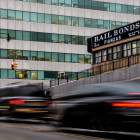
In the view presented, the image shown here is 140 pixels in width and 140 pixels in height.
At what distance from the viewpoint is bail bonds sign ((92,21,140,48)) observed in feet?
109

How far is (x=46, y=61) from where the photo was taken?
57.1 meters

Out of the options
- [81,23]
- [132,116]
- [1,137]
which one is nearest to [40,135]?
[1,137]

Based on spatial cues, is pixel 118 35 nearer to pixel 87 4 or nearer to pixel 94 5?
pixel 87 4

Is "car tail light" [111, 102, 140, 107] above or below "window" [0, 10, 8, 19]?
below

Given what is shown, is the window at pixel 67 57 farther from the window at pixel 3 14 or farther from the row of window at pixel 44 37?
the window at pixel 3 14

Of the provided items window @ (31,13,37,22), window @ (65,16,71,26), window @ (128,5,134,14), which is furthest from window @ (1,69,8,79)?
window @ (128,5,134,14)

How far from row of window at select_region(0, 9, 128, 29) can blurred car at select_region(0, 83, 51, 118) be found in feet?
136

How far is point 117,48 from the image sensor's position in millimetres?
36594

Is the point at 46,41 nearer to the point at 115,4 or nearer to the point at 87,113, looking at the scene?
the point at 115,4

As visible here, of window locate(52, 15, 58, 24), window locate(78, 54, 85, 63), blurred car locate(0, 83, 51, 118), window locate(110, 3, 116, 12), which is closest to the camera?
blurred car locate(0, 83, 51, 118)

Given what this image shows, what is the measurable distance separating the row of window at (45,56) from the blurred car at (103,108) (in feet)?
147

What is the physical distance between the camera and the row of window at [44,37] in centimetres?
5538

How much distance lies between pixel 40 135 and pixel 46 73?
47.0 m

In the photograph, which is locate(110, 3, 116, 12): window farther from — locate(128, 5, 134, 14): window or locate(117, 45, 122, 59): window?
locate(117, 45, 122, 59): window
